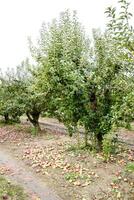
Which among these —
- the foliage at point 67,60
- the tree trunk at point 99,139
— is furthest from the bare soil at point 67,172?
the foliage at point 67,60

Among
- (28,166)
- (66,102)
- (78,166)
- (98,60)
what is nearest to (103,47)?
(98,60)

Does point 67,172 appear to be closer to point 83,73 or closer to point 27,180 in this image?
point 27,180

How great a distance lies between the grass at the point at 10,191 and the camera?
13.1 metres

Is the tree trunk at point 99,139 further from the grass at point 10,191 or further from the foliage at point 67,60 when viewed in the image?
the grass at point 10,191

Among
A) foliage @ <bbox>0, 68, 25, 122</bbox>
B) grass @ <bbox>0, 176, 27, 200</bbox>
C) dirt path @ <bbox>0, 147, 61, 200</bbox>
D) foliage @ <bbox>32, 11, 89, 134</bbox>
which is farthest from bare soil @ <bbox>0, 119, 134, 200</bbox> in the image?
foliage @ <bbox>0, 68, 25, 122</bbox>

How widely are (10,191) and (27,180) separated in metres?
1.69

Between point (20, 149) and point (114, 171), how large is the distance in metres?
8.64

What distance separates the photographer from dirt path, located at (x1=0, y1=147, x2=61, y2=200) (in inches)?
536

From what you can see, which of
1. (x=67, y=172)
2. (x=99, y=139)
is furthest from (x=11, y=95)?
(x=67, y=172)

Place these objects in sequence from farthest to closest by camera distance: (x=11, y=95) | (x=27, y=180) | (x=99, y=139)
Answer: (x=11, y=95) < (x=99, y=139) < (x=27, y=180)

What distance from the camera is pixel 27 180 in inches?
609

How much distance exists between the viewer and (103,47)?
666 inches

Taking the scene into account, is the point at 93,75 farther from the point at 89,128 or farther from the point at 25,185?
the point at 25,185

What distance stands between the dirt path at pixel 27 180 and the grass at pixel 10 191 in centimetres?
33
